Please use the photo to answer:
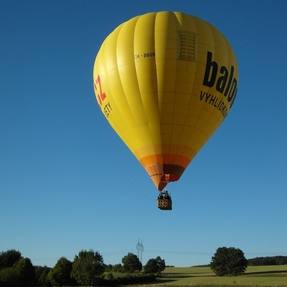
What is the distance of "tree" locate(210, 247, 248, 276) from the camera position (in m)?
98.9

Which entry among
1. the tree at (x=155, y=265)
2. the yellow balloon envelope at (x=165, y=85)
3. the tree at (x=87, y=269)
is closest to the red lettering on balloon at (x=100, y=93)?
the yellow balloon envelope at (x=165, y=85)

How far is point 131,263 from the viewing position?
379ft

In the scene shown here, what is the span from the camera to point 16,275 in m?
74.3

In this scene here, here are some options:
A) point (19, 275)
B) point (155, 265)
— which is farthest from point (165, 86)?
point (155, 265)

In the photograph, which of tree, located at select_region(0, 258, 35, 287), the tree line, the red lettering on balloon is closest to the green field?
the tree line

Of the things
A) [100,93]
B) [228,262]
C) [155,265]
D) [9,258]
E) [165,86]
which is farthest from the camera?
[155,265]

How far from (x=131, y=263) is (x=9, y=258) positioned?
37055 millimetres

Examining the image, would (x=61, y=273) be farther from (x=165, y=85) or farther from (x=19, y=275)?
(x=165, y=85)

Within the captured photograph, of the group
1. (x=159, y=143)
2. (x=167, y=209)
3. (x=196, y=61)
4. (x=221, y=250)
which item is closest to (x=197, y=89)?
(x=196, y=61)

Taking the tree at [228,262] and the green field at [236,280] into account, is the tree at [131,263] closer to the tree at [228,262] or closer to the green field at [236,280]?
the tree at [228,262]

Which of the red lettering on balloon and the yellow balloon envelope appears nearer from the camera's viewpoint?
the yellow balloon envelope

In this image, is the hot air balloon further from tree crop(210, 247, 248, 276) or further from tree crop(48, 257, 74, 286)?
tree crop(210, 247, 248, 276)

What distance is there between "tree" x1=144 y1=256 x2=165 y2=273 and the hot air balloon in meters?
89.0

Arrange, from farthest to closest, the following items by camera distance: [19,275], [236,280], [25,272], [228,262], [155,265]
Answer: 1. [155,265]
2. [228,262]
3. [236,280]
4. [25,272]
5. [19,275]
